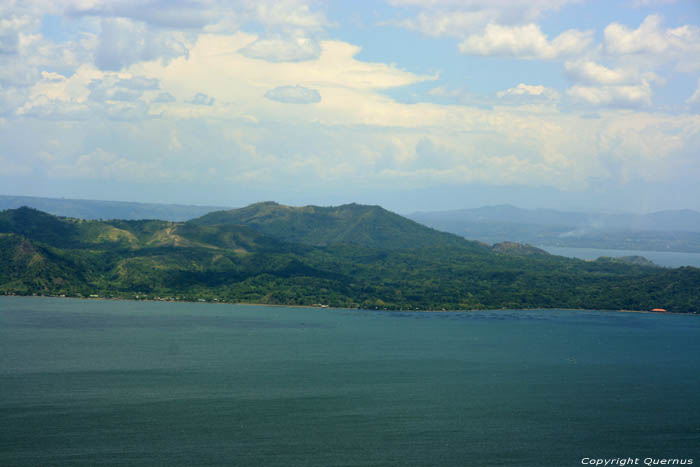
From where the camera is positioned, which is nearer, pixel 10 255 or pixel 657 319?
pixel 657 319

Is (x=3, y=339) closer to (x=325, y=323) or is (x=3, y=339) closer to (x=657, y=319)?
(x=325, y=323)

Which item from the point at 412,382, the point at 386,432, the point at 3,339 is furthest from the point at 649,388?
the point at 3,339

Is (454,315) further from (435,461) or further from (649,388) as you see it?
(435,461)

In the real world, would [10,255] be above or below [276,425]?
above

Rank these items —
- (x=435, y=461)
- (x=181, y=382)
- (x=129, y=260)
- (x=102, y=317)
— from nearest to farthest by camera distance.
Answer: (x=435, y=461) → (x=181, y=382) → (x=102, y=317) → (x=129, y=260)

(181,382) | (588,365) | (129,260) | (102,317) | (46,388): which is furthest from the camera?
(129,260)

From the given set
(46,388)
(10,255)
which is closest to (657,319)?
(46,388)
